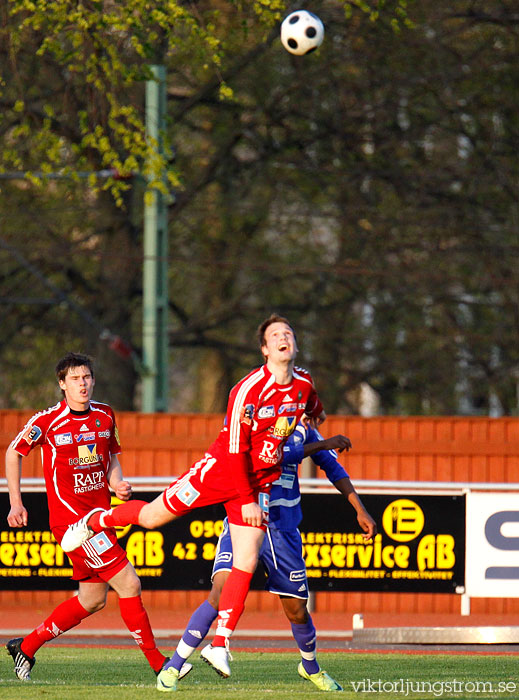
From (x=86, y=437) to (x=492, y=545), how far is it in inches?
183

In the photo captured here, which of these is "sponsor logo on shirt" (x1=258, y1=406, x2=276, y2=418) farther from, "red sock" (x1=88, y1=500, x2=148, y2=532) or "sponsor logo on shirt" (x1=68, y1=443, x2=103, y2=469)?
"sponsor logo on shirt" (x1=68, y1=443, x2=103, y2=469)

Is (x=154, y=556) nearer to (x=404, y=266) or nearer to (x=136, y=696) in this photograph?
(x=136, y=696)

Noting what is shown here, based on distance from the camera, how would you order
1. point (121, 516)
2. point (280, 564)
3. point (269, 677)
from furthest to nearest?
A: point (269, 677) < point (280, 564) < point (121, 516)

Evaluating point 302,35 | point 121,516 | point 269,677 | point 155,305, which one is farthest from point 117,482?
point 155,305

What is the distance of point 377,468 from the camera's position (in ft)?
44.4

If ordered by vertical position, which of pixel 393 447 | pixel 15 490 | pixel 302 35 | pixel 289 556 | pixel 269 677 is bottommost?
pixel 269 677

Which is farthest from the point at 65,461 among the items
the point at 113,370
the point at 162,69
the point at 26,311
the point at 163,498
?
the point at 26,311

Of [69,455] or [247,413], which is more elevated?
[247,413]

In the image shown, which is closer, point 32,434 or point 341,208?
point 32,434

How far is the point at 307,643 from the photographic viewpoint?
736 cm

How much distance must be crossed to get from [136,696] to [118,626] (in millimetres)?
4739

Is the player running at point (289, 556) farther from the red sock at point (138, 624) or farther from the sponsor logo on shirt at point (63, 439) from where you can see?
the sponsor logo on shirt at point (63, 439)

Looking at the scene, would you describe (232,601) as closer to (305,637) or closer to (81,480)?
(305,637)

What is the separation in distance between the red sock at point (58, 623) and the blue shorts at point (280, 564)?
0.96m
